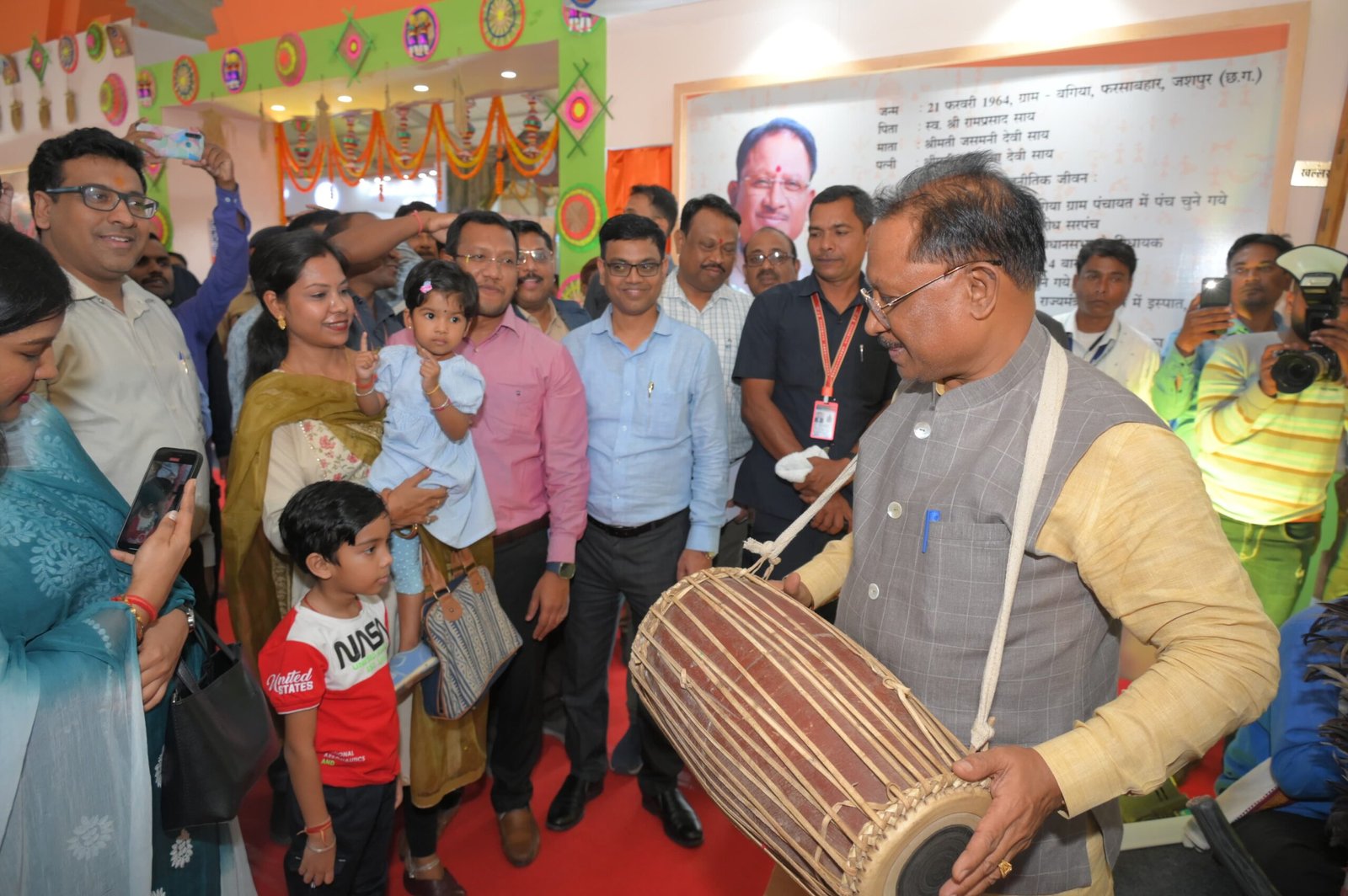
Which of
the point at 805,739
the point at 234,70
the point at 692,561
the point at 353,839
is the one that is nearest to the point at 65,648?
the point at 353,839

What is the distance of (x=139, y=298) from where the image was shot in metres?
2.46

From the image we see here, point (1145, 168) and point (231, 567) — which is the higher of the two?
point (1145, 168)

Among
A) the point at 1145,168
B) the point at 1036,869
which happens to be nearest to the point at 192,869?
the point at 1036,869

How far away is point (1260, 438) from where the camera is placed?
→ 3199 mm

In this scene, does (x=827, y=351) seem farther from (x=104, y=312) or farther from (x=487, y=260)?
(x=104, y=312)

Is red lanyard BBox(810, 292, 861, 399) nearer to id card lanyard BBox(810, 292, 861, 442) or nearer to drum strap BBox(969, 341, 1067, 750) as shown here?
id card lanyard BBox(810, 292, 861, 442)

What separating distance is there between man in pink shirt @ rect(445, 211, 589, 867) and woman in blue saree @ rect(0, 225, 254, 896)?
1.10m

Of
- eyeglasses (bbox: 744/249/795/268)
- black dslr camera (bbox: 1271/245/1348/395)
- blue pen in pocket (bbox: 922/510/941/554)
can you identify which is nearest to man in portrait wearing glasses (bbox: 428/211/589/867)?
blue pen in pocket (bbox: 922/510/941/554)

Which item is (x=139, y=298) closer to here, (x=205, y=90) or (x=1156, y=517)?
(x=1156, y=517)

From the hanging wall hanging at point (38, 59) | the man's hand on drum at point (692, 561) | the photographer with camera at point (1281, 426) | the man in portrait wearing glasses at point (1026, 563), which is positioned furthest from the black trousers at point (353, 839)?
the hanging wall hanging at point (38, 59)

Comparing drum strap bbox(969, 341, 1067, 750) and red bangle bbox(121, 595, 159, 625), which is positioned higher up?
drum strap bbox(969, 341, 1067, 750)

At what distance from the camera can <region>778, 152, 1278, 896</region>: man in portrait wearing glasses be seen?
3.27 ft

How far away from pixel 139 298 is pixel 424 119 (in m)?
7.72

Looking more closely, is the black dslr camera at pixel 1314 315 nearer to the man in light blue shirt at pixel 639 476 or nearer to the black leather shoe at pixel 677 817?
the man in light blue shirt at pixel 639 476
